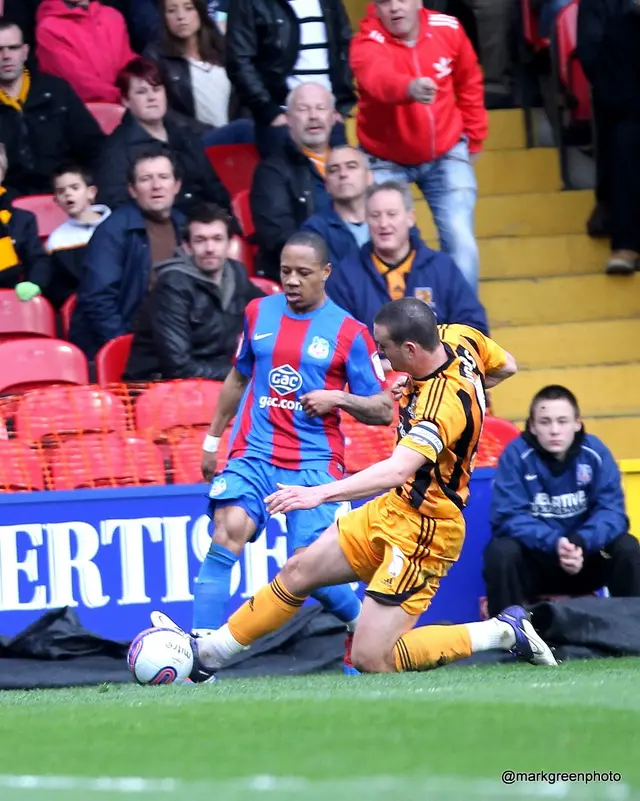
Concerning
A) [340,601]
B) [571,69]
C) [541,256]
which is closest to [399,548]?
[340,601]

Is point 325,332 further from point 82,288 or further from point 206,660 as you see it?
point 82,288

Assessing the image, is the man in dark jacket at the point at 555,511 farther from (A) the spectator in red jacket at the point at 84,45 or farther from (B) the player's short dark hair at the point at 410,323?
(A) the spectator in red jacket at the point at 84,45

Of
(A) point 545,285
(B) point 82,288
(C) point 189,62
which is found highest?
(C) point 189,62

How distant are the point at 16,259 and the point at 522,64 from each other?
5.17m

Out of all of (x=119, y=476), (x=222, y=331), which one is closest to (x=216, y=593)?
(x=119, y=476)

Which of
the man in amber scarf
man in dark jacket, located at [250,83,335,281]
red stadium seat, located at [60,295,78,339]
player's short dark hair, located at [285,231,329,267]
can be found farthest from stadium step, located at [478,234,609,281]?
player's short dark hair, located at [285,231,329,267]

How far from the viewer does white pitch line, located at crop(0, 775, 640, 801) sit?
151 inches

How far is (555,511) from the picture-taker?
28.4 ft

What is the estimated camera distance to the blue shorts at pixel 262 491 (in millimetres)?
7520

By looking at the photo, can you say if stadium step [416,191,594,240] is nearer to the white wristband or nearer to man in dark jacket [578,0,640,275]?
man in dark jacket [578,0,640,275]

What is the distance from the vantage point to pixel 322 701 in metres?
5.66

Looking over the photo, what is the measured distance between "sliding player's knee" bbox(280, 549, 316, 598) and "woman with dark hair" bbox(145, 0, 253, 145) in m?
5.61

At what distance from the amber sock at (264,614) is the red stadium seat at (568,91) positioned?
6643 millimetres

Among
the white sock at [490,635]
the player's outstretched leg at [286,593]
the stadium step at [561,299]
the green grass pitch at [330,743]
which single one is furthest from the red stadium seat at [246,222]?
the green grass pitch at [330,743]
